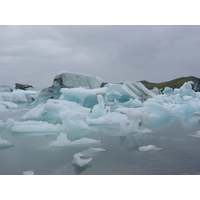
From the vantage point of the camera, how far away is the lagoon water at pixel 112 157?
332 centimetres

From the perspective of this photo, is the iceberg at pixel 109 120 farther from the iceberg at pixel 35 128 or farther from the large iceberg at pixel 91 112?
the iceberg at pixel 35 128

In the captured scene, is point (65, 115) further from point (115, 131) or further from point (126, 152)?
point (126, 152)

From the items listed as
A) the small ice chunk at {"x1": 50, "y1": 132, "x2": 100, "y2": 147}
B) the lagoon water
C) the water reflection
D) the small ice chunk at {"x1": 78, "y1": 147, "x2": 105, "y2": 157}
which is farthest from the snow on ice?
the small ice chunk at {"x1": 78, "y1": 147, "x2": 105, "y2": 157}

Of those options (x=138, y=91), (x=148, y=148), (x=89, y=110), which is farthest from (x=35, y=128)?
(x=138, y=91)

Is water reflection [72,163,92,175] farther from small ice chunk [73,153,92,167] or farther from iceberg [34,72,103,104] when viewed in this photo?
iceberg [34,72,103,104]

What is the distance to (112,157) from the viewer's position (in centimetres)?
394

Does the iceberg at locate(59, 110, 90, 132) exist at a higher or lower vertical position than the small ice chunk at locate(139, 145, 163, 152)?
higher

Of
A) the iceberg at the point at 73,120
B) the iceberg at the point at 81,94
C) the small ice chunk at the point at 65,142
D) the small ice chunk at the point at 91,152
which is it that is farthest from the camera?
the iceberg at the point at 81,94

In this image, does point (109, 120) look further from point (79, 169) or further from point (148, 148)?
point (79, 169)

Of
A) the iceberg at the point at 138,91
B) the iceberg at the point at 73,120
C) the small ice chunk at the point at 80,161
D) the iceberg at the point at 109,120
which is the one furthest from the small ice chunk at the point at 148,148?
the iceberg at the point at 138,91

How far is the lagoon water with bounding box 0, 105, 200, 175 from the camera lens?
3316 millimetres

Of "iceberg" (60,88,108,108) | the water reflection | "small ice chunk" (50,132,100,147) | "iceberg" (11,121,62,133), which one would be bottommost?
the water reflection

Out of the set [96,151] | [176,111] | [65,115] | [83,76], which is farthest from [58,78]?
[96,151]

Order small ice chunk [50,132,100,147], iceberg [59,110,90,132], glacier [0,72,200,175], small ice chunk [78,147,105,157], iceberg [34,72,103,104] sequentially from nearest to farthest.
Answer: small ice chunk [78,147,105,157] → small ice chunk [50,132,100,147] → glacier [0,72,200,175] → iceberg [59,110,90,132] → iceberg [34,72,103,104]
